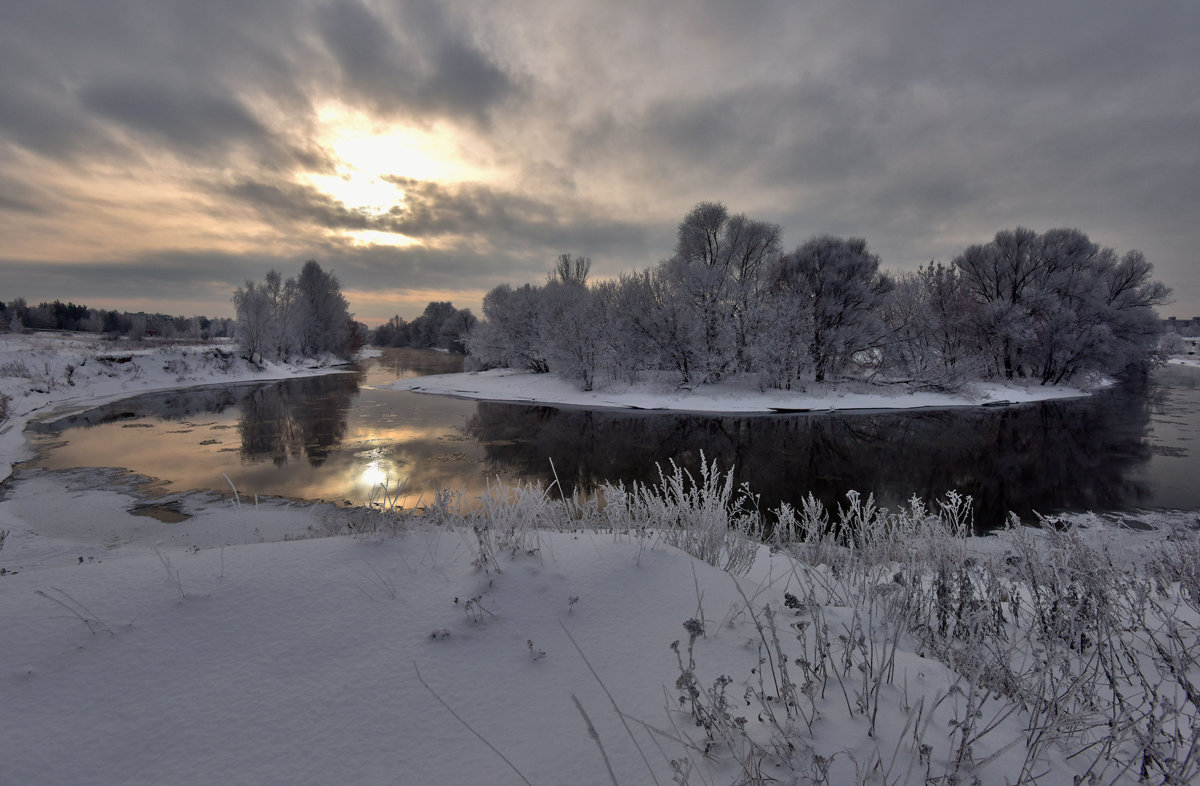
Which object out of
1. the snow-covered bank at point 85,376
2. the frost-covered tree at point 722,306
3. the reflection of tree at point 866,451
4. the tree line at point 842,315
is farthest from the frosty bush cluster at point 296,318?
the frost-covered tree at point 722,306

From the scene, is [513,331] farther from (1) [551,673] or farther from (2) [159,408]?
(1) [551,673]

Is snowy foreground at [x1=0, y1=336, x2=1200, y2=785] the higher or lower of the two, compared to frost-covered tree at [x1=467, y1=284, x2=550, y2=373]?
lower

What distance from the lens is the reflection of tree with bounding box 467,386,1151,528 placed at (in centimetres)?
1104

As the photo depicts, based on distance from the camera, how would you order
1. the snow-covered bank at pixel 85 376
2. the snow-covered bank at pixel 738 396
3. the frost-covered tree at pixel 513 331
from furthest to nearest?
A: the frost-covered tree at pixel 513 331 → the snow-covered bank at pixel 738 396 → the snow-covered bank at pixel 85 376

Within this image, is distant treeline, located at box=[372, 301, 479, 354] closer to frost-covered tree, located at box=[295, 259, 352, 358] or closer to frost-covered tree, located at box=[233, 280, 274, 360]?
frost-covered tree, located at box=[295, 259, 352, 358]

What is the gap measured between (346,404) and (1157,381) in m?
60.6

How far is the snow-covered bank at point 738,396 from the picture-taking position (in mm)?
25859

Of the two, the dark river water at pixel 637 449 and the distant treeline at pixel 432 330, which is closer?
the dark river water at pixel 637 449

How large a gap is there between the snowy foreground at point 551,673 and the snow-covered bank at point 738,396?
2188 cm

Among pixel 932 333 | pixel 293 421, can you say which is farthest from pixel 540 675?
pixel 932 333

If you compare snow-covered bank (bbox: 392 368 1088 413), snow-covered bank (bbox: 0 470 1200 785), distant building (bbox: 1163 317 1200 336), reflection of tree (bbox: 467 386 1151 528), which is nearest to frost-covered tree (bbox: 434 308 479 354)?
snow-covered bank (bbox: 392 368 1088 413)

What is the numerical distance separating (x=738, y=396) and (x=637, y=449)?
569 inches

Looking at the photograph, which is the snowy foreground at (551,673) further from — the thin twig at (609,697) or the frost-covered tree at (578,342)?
the frost-covered tree at (578,342)

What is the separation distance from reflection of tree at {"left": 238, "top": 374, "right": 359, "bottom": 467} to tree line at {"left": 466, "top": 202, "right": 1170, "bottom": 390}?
45.5 feet
